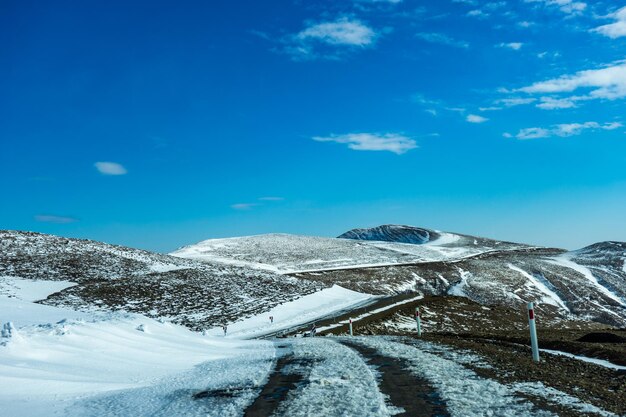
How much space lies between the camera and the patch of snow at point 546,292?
70350 mm

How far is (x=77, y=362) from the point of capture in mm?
10742

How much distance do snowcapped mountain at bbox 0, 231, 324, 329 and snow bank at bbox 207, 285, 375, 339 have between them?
147 cm

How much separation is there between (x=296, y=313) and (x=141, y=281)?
2106 cm

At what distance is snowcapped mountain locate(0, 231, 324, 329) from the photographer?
135ft

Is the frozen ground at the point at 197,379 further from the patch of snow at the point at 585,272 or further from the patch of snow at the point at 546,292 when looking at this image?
the patch of snow at the point at 585,272

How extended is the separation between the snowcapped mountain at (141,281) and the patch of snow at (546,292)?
38790 mm

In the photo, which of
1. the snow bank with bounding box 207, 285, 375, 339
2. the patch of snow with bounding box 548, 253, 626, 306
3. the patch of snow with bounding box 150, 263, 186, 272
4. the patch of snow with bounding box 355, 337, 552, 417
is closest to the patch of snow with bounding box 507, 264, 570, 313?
the patch of snow with bounding box 548, 253, 626, 306

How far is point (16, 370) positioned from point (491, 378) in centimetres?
899

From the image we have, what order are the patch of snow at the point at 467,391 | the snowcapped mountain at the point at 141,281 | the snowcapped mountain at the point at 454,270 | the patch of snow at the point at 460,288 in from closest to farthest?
the patch of snow at the point at 467,391 → the snowcapped mountain at the point at 141,281 → the snowcapped mountain at the point at 454,270 → the patch of snow at the point at 460,288

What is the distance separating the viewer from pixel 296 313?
41031mm

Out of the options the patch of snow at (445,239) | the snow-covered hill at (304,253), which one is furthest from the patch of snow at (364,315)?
the patch of snow at (445,239)

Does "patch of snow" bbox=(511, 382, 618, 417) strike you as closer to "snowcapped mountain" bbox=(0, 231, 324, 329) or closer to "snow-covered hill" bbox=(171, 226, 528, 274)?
"snowcapped mountain" bbox=(0, 231, 324, 329)

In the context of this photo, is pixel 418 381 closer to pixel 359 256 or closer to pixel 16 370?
pixel 16 370

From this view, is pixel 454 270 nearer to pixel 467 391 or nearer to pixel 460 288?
pixel 460 288
